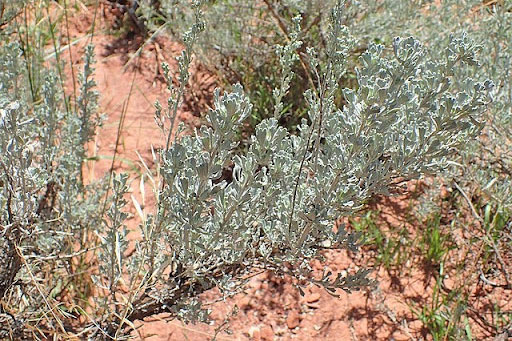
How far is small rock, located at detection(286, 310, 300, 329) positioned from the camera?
2264 millimetres

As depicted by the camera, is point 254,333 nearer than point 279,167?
No

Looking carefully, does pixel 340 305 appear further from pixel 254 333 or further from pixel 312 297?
pixel 254 333

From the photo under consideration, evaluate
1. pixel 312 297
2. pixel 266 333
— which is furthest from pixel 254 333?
pixel 312 297

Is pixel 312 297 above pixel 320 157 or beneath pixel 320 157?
beneath

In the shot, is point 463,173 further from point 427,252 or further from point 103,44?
point 103,44

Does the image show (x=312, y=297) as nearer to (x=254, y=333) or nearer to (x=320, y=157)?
(x=254, y=333)

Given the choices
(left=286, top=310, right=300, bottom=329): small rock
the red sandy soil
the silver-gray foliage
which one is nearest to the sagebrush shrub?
the silver-gray foliage

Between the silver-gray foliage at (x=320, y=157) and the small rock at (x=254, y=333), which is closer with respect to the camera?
the silver-gray foliage at (x=320, y=157)

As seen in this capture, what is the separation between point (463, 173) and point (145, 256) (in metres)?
1.52

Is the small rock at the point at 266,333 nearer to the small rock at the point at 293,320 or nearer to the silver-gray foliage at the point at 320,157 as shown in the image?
the small rock at the point at 293,320

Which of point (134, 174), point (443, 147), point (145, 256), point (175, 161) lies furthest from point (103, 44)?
point (443, 147)

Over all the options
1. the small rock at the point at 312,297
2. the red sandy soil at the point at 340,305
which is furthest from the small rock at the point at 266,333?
the small rock at the point at 312,297

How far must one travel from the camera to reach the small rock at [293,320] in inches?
89.1

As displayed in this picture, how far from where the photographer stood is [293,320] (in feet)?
7.45
